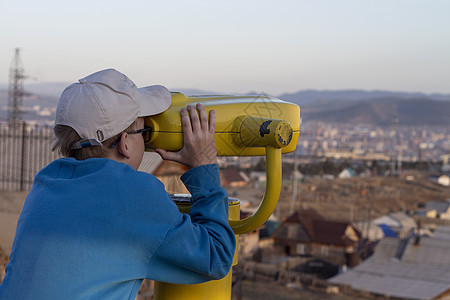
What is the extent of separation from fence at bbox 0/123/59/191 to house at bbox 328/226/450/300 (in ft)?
35.3

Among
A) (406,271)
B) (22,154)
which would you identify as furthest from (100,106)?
(406,271)

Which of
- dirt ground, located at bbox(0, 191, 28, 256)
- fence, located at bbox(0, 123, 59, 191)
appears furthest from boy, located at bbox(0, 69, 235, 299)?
fence, located at bbox(0, 123, 59, 191)

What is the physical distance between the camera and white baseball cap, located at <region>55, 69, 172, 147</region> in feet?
3.36

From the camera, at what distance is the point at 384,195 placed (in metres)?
38.4

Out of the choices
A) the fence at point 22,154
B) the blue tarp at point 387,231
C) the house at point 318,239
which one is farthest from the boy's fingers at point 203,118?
the blue tarp at point 387,231

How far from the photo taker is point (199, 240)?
972 millimetres

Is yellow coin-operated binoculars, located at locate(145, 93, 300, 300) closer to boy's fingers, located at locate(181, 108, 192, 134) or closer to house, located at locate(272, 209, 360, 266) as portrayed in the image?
boy's fingers, located at locate(181, 108, 192, 134)

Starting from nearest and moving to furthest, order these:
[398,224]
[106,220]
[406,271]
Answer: [106,220]
[406,271]
[398,224]

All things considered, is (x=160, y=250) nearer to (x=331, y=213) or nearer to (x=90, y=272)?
(x=90, y=272)

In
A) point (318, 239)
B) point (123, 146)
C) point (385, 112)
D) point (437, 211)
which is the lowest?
point (437, 211)

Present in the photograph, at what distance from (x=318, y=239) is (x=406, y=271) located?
5.14 metres

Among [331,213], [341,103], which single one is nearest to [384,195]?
[331,213]

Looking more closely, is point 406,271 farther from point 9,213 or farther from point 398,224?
point 9,213

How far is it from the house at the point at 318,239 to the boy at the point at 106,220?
20.9 m
